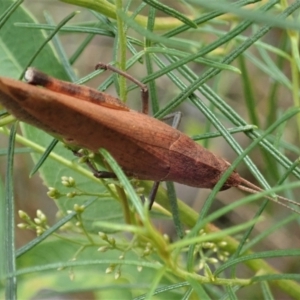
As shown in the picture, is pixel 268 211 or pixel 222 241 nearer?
pixel 222 241

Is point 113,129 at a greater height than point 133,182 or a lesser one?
greater

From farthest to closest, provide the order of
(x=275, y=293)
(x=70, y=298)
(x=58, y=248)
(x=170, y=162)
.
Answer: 1. (x=275, y=293)
2. (x=70, y=298)
3. (x=58, y=248)
4. (x=170, y=162)

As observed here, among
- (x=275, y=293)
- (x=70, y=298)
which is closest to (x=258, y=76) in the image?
(x=275, y=293)

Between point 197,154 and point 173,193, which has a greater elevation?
point 197,154

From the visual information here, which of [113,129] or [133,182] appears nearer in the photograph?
[113,129]

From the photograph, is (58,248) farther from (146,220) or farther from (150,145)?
(146,220)

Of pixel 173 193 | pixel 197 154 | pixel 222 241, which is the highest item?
pixel 197 154

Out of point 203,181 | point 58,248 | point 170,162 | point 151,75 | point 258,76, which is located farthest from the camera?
point 258,76
